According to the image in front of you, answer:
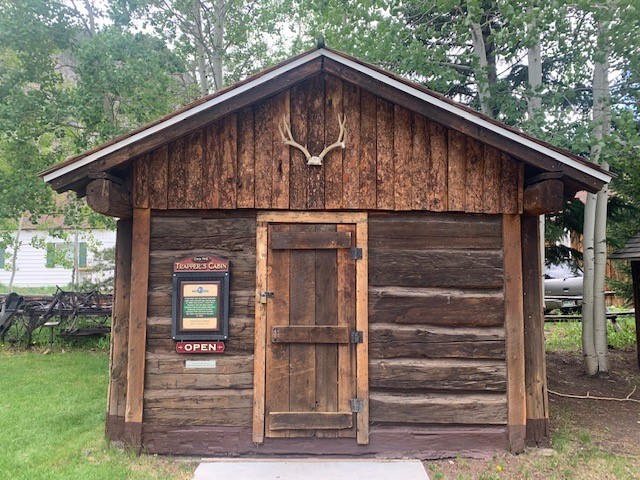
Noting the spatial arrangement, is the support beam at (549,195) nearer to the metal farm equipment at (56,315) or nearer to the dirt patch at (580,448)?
the dirt patch at (580,448)

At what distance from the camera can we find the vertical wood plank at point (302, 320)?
4.84 m

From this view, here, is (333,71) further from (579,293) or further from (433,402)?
(579,293)

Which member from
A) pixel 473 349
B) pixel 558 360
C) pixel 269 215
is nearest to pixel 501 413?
pixel 473 349

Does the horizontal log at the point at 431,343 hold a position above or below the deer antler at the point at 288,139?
below

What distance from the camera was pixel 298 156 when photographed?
498cm

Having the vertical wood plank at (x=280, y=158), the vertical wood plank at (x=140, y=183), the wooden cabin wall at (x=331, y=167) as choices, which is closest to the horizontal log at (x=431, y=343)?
the wooden cabin wall at (x=331, y=167)

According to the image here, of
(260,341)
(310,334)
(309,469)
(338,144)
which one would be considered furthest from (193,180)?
(309,469)

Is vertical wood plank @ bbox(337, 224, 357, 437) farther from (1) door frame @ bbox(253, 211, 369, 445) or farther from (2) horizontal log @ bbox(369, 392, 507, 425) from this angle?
(2) horizontal log @ bbox(369, 392, 507, 425)

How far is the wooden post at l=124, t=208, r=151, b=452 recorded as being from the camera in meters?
4.81

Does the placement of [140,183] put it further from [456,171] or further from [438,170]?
[456,171]

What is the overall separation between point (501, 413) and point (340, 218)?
2825mm

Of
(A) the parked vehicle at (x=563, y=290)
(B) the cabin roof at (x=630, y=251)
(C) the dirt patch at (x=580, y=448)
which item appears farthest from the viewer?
(A) the parked vehicle at (x=563, y=290)

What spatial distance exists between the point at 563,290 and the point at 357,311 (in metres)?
14.5

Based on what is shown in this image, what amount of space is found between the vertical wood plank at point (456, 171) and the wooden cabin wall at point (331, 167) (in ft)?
0.04
